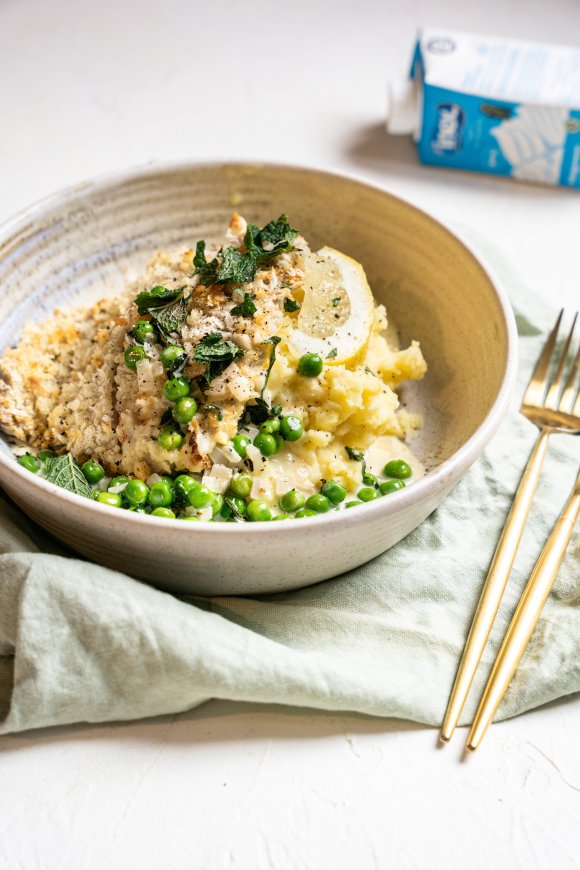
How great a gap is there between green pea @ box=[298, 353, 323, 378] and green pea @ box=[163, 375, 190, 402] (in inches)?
17.8

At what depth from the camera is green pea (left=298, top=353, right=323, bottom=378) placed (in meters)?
3.45

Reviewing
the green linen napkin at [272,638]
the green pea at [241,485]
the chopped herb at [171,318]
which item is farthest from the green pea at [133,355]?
the green linen napkin at [272,638]

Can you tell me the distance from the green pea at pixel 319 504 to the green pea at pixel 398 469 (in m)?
0.38

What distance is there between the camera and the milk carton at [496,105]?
17.3ft

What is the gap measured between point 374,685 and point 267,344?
1333mm

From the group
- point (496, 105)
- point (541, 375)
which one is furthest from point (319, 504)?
point (496, 105)

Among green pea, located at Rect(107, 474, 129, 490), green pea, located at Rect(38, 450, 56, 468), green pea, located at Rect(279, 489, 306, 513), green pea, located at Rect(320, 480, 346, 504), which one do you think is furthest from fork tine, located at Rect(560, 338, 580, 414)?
green pea, located at Rect(38, 450, 56, 468)

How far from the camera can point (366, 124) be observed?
20.2ft

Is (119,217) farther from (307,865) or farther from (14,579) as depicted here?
(307,865)

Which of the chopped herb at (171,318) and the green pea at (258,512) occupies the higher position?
the chopped herb at (171,318)

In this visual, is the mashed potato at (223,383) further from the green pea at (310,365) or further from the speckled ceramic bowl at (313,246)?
the speckled ceramic bowl at (313,246)

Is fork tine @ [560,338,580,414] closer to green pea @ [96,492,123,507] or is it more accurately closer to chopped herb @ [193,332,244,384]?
chopped herb @ [193,332,244,384]

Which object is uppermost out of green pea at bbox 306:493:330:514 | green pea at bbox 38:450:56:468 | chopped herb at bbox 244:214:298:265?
chopped herb at bbox 244:214:298:265

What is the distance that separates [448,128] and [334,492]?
10.3ft
